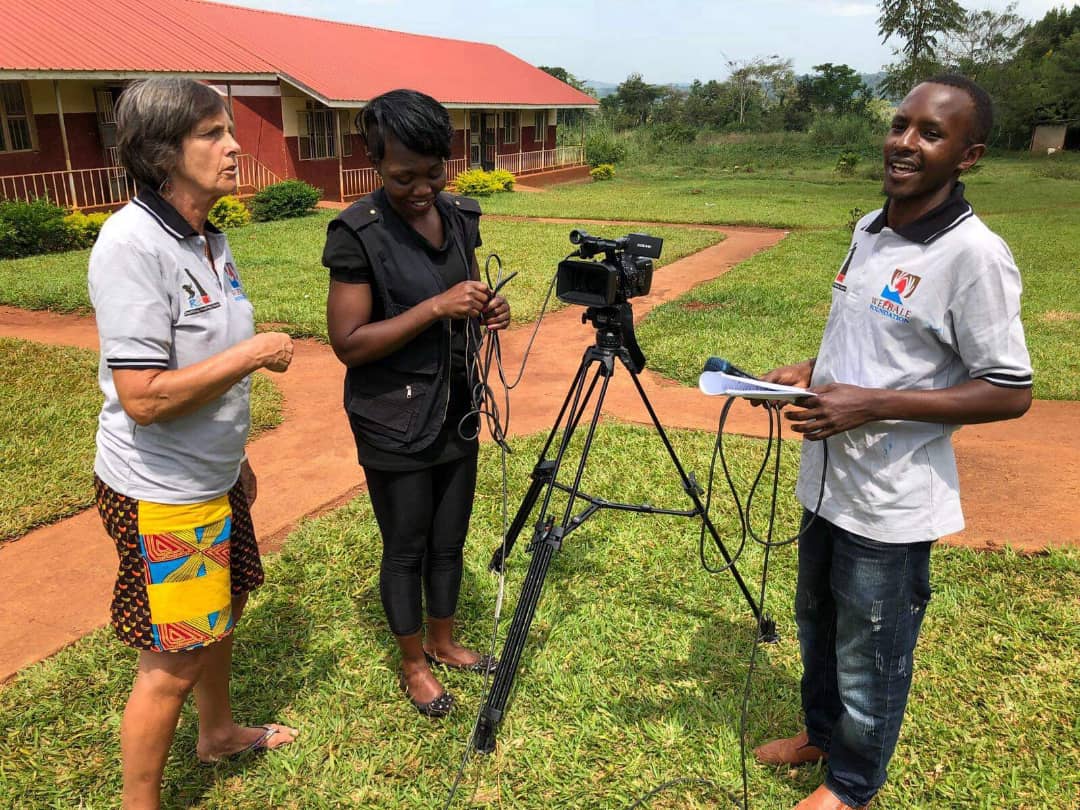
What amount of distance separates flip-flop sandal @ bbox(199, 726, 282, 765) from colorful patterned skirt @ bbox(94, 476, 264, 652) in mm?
676

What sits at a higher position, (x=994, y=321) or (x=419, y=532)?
(x=994, y=321)

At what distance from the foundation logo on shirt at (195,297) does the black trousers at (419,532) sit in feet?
2.48

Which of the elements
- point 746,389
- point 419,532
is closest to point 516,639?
point 419,532

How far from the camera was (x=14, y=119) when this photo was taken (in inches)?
510

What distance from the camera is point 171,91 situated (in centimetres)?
182

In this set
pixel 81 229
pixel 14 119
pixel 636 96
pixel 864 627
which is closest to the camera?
pixel 864 627

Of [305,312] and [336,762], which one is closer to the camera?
[336,762]

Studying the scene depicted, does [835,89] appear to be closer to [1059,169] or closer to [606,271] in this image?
[1059,169]

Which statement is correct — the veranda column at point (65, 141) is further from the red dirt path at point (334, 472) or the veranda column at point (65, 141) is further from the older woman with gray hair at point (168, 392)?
the older woman with gray hair at point (168, 392)

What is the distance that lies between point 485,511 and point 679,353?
309 cm

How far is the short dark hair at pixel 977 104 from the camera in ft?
5.82

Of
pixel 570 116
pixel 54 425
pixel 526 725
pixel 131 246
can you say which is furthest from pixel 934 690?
pixel 570 116

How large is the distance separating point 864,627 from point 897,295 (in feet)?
2.71

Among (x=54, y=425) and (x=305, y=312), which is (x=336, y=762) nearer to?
(x=54, y=425)
